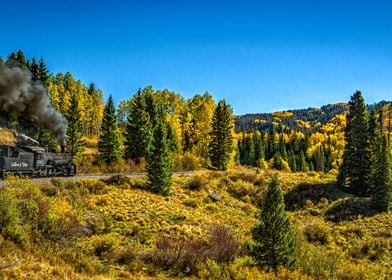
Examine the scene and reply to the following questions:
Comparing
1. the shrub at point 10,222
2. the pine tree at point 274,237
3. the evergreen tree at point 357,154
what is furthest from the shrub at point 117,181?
the evergreen tree at point 357,154

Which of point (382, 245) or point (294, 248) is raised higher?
point (294, 248)

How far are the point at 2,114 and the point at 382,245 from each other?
6084 cm

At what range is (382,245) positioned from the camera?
36156 millimetres

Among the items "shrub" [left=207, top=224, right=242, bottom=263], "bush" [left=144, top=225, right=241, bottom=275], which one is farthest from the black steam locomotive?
"shrub" [left=207, top=224, right=242, bottom=263]

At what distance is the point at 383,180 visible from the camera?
44875mm

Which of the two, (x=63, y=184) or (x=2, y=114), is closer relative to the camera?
(x=63, y=184)

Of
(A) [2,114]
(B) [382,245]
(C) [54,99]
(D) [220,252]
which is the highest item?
(C) [54,99]

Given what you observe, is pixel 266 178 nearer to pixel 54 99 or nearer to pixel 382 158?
pixel 382 158

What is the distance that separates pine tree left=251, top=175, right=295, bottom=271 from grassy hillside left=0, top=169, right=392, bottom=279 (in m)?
0.86

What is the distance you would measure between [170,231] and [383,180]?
28226 millimetres

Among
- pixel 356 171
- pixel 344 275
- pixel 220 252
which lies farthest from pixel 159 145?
pixel 356 171

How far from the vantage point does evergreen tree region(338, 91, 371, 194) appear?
2036 inches

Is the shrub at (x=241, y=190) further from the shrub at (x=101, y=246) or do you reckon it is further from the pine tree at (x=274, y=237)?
the shrub at (x=101, y=246)

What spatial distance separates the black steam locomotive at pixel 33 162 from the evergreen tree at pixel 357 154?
118 ft
